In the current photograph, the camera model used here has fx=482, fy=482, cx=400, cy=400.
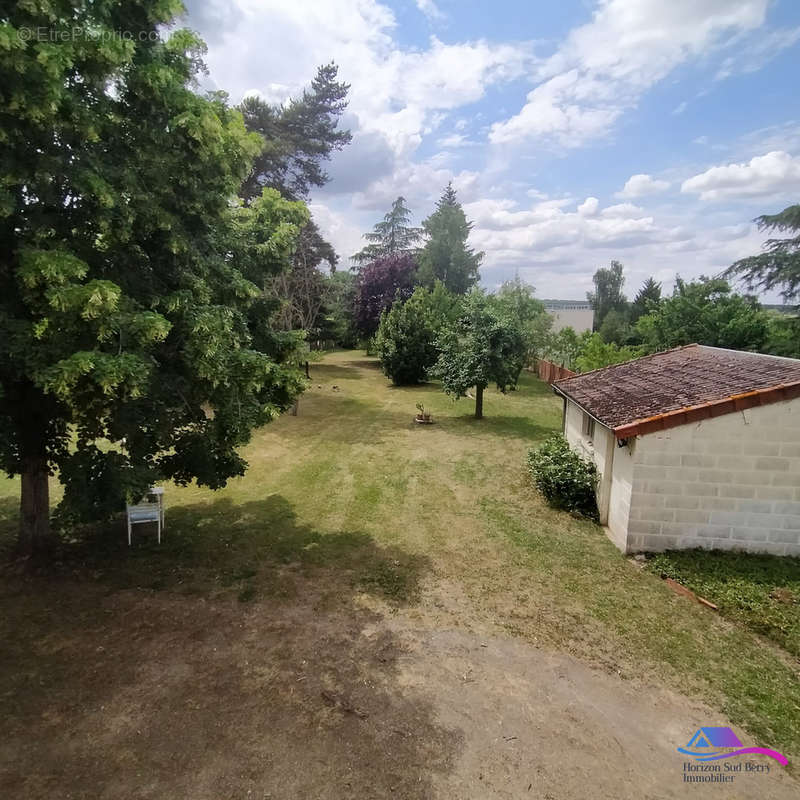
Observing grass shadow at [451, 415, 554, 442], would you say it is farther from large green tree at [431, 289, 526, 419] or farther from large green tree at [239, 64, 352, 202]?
large green tree at [239, 64, 352, 202]

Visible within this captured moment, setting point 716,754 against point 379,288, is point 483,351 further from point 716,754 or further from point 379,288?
point 379,288

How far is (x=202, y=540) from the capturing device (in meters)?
9.20

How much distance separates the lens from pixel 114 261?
244 inches

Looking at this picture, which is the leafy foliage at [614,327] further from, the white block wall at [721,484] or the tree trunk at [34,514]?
the tree trunk at [34,514]

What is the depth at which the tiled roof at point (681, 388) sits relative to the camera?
806 centimetres

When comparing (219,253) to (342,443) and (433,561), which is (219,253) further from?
(342,443)

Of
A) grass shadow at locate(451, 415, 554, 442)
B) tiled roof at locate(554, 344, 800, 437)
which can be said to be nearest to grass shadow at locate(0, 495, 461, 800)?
tiled roof at locate(554, 344, 800, 437)

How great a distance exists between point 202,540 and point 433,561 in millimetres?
4421

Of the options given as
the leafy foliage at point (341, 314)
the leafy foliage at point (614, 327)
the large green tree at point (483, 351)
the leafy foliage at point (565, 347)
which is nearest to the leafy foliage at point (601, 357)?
the leafy foliage at point (565, 347)

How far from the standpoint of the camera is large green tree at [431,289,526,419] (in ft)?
62.1

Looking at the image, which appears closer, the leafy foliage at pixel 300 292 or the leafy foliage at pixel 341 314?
the leafy foliage at pixel 300 292

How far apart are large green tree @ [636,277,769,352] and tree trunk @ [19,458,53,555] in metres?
24.2

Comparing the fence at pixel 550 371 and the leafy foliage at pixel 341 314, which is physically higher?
the leafy foliage at pixel 341 314

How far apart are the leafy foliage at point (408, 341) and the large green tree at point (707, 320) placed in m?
11.7
